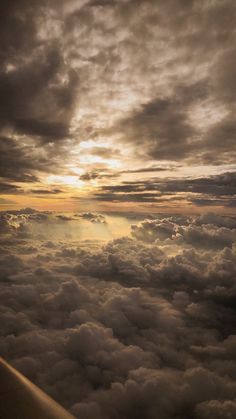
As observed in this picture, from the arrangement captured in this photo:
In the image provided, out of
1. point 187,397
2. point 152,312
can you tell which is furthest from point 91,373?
point 152,312

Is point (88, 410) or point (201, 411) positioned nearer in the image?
point (88, 410)

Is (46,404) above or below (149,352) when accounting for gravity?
above

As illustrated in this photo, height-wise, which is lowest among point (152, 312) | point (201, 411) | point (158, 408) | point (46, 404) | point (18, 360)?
point (201, 411)

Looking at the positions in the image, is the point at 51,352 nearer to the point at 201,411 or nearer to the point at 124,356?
→ the point at 124,356

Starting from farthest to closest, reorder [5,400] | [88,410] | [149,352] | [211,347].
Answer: [211,347], [149,352], [88,410], [5,400]

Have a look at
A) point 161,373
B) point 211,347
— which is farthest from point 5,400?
point 211,347

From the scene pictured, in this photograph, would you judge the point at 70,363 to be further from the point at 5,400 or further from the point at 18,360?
the point at 5,400

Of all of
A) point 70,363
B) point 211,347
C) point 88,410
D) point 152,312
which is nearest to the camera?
point 88,410
